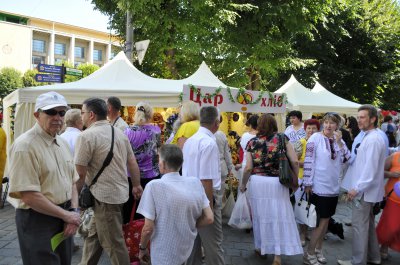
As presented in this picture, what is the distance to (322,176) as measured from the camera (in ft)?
14.5

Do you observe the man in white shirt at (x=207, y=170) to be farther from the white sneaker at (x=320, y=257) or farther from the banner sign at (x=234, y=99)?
the banner sign at (x=234, y=99)

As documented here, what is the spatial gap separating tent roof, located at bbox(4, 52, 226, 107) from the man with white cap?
417cm

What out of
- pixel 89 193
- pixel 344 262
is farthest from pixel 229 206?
pixel 89 193

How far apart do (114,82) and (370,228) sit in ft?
16.8

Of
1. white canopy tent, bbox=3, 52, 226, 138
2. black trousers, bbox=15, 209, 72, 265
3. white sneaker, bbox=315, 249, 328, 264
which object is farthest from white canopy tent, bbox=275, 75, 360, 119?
black trousers, bbox=15, 209, 72, 265

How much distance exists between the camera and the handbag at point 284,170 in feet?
13.2

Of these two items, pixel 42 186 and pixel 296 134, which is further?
pixel 296 134

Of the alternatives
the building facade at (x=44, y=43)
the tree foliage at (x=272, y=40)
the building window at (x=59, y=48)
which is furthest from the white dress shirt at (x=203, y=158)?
the building window at (x=59, y=48)

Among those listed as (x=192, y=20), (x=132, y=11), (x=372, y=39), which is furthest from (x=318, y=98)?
(x=372, y=39)

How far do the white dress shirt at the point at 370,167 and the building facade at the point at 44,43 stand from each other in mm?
53386

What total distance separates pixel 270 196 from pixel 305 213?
91 cm

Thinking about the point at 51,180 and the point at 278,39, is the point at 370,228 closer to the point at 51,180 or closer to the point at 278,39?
the point at 51,180

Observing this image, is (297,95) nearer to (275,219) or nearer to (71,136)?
(275,219)

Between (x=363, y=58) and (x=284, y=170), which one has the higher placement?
(x=363, y=58)
